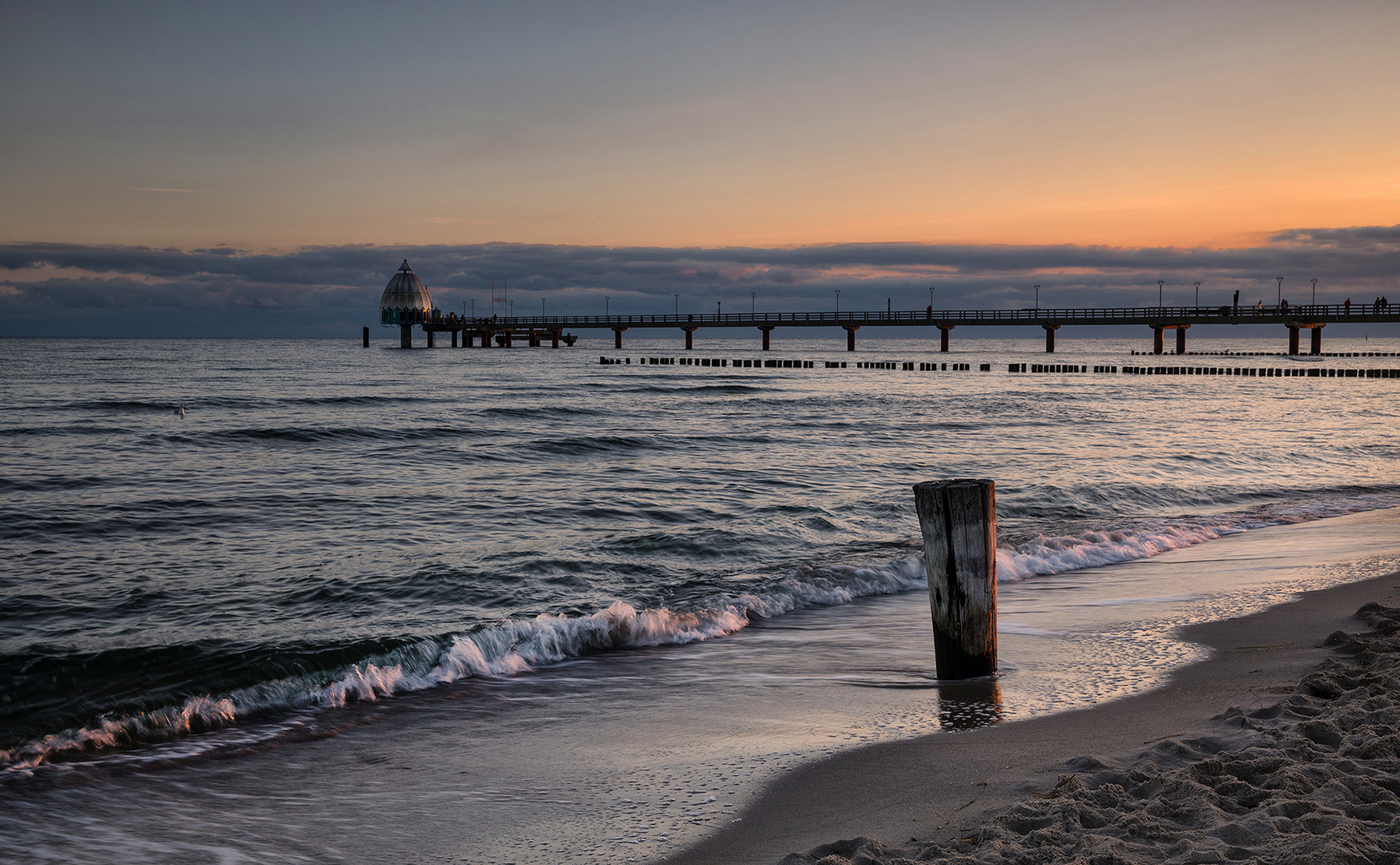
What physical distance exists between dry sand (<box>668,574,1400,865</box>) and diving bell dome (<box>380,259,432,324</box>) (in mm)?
115276

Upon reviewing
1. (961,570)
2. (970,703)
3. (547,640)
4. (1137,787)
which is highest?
(961,570)

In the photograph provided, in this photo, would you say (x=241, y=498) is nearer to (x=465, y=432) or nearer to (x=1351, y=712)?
(x=465, y=432)

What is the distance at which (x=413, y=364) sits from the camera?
69688 mm

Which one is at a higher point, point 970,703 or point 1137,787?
point 1137,787

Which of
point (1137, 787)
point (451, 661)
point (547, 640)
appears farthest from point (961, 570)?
point (451, 661)

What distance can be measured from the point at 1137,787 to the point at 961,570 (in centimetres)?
196

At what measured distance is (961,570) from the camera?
5453 mm

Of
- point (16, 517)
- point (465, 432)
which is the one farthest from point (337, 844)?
point (465, 432)

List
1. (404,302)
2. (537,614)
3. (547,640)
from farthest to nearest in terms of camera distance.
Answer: (404,302) < (537,614) < (547,640)

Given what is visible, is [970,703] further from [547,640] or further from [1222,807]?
[547,640]

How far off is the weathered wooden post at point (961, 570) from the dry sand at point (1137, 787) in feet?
2.59

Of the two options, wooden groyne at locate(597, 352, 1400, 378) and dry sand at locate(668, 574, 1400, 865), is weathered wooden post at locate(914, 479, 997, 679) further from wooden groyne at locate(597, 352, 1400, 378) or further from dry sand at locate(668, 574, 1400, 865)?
wooden groyne at locate(597, 352, 1400, 378)

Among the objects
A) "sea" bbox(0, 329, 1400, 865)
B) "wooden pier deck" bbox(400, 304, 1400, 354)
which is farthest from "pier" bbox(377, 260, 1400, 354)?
"sea" bbox(0, 329, 1400, 865)

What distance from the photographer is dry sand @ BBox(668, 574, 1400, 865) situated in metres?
3.04
